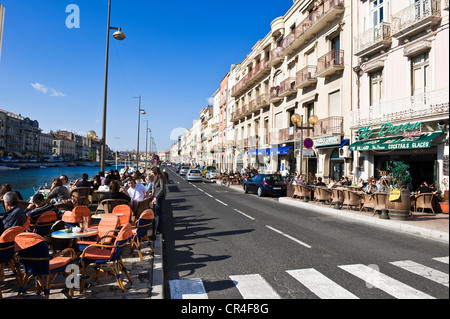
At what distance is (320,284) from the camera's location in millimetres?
4387

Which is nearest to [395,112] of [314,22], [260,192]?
[260,192]

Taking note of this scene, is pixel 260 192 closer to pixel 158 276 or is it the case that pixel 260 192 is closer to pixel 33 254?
pixel 158 276

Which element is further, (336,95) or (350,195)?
(336,95)

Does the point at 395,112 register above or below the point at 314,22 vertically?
below

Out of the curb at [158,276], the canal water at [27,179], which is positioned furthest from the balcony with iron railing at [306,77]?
the curb at [158,276]

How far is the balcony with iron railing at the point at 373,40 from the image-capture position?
1452 centimetres

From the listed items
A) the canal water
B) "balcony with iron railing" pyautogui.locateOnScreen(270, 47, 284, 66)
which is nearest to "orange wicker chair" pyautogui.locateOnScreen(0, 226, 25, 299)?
the canal water

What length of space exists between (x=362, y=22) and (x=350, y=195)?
11761 millimetres

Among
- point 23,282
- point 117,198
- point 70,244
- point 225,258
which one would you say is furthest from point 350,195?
point 23,282

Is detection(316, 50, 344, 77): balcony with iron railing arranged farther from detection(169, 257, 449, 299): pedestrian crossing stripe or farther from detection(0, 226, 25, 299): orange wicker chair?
detection(0, 226, 25, 299): orange wicker chair

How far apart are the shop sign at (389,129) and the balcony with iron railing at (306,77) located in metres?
7.20

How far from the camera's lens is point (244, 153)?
126ft

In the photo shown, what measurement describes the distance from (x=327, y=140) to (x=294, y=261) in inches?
603

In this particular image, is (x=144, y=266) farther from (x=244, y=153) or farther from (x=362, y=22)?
(x=244, y=153)
